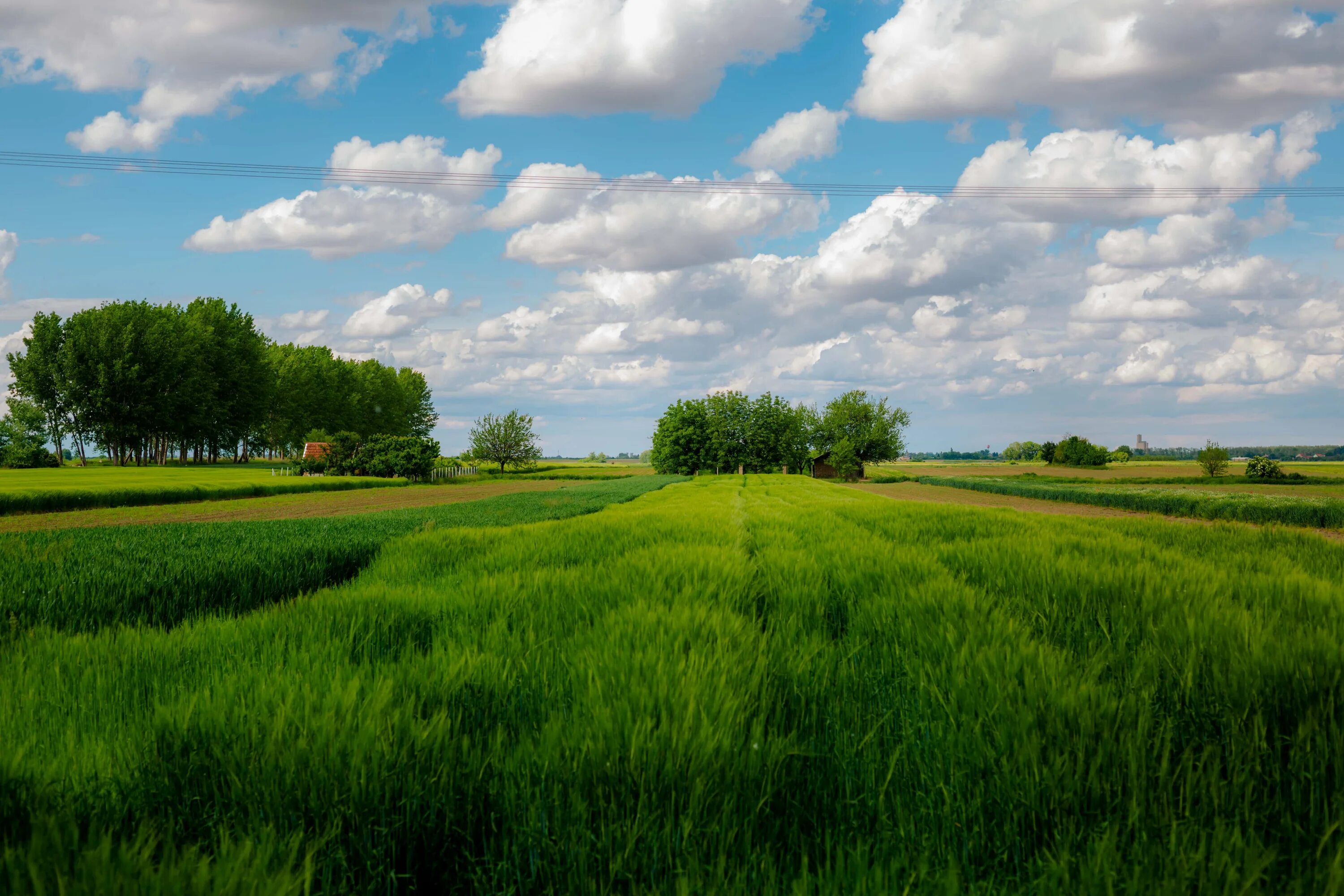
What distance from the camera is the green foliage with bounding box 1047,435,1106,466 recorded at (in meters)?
116

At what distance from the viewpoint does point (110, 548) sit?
804 centimetres

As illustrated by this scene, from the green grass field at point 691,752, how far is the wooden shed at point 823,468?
362 feet

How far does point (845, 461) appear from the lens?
102125mm

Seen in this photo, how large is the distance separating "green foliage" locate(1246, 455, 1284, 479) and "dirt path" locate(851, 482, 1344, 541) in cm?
3107

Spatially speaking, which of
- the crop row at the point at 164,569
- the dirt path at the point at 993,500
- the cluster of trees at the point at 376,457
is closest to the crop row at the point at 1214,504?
the dirt path at the point at 993,500

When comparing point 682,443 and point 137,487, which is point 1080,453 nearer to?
point 682,443

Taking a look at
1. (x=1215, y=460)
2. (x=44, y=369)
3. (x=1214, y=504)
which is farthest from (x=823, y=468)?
(x=44, y=369)

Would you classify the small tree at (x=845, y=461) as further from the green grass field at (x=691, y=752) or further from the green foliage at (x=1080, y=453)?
the green grass field at (x=691, y=752)

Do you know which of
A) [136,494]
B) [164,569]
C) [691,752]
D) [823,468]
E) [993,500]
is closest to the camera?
[691,752]

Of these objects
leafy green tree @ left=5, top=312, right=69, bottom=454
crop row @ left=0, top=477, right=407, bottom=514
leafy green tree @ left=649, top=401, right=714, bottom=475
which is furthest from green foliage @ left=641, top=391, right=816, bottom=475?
leafy green tree @ left=5, top=312, right=69, bottom=454

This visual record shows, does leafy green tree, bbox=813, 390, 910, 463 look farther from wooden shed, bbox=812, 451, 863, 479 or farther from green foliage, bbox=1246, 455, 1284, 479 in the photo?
green foliage, bbox=1246, 455, 1284, 479

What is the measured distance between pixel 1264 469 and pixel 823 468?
58833 millimetres

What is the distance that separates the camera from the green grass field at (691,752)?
5.22 ft

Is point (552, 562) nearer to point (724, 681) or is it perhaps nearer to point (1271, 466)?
point (724, 681)
